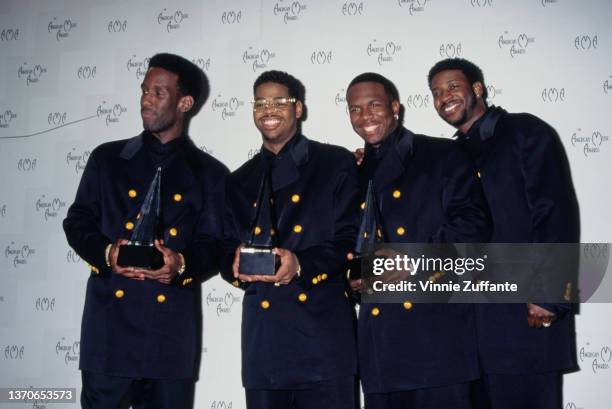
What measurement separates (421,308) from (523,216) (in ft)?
1.75

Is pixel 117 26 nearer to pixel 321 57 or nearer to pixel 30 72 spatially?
pixel 30 72

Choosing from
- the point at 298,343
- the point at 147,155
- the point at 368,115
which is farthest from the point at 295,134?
the point at 298,343

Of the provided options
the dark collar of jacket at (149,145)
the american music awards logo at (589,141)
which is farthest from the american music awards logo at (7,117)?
the american music awards logo at (589,141)

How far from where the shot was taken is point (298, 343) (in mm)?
2252

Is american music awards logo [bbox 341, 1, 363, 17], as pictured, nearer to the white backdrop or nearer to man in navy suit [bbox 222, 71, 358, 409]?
the white backdrop

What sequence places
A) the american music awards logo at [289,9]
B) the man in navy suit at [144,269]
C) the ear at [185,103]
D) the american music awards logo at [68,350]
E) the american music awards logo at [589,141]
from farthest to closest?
the american music awards logo at [68,350] < the american music awards logo at [289,9] < the american music awards logo at [589,141] < the ear at [185,103] < the man in navy suit at [144,269]

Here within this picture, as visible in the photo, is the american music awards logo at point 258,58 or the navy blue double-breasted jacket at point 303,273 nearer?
the navy blue double-breasted jacket at point 303,273

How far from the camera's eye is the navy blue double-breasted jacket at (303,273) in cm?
224

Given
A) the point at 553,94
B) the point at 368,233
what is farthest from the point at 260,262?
the point at 553,94

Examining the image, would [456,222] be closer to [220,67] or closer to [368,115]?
[368,115]

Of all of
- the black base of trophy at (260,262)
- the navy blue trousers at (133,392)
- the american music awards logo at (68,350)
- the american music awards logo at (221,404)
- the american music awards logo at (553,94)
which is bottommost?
the american music awards logo at (221,404)

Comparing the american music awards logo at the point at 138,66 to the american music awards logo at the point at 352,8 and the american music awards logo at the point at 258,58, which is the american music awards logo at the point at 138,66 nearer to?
the american music awards logo at the point at 258,58

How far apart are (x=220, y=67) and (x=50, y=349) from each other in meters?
1.84

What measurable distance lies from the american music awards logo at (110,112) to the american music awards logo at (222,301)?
44.8 inches
